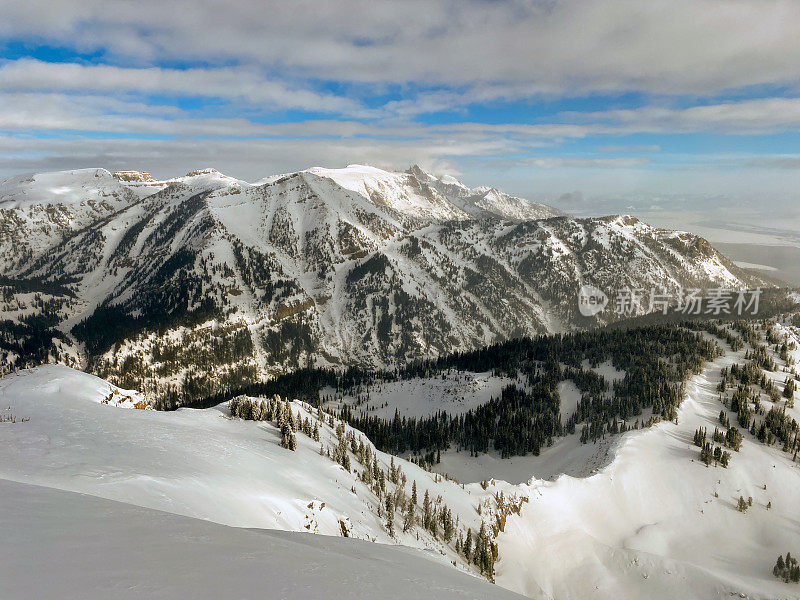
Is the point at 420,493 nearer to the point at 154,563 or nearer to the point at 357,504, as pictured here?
the point at 357,504

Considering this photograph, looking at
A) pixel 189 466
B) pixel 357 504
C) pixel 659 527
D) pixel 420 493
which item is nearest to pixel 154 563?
pixel 189 466

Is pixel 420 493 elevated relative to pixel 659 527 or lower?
elevated

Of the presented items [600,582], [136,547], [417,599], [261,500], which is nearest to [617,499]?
[600,582]

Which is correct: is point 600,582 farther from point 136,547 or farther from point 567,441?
point 136,547

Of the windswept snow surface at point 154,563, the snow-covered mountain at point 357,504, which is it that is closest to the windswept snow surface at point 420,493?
the windswept snow surface at point 154,563

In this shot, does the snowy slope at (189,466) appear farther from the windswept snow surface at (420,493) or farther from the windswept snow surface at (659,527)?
the windswept snow surface at (659,527)

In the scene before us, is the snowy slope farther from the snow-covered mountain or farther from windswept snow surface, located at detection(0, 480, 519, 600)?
windswept snow surface, located at detection(0, 480, 519, 600)

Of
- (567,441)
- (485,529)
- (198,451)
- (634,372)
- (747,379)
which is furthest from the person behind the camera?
(634,372)
